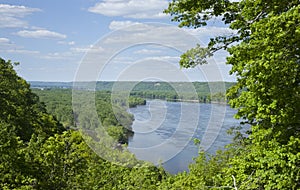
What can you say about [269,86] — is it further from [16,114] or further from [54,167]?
[16,114]

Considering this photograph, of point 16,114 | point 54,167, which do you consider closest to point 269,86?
point 54,167

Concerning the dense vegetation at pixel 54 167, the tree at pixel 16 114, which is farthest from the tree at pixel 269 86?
the tree at pixel 16 114

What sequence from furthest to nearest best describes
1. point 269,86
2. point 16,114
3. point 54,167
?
1. point 16,114
2. point 54,167
3. point 269,86

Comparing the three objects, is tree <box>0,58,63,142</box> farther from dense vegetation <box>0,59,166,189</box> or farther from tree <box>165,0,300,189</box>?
tree <box>165,0,300,189</box>

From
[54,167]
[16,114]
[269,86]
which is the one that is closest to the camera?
[269,86]

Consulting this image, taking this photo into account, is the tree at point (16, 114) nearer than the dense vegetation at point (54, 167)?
No

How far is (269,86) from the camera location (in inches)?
265

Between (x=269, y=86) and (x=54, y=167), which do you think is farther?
(x=54, y=167)

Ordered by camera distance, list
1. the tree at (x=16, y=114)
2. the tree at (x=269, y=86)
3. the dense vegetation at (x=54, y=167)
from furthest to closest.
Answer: the tree at (x=16, y=114) → the dense vegetation at (x=54, y=167) → the tree at (x=269, y=86)

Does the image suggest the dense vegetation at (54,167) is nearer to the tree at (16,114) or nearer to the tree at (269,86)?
the tree at (16,114)

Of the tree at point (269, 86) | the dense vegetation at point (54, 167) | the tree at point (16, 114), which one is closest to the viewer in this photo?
the tree at point (269, 86)

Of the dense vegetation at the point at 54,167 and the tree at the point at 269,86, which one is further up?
the tree at the point at 269,86

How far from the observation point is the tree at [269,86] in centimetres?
645

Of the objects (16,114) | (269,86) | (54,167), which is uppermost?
(269,86)
